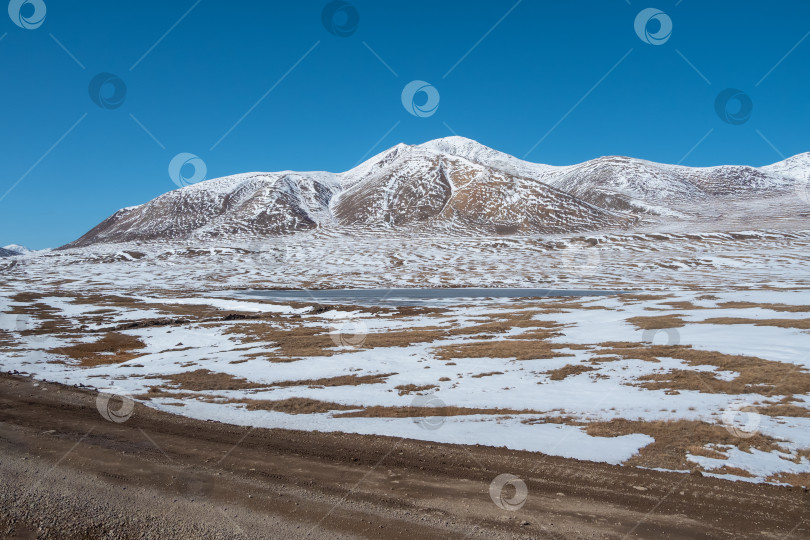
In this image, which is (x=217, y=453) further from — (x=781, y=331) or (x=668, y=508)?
(x=781, y=331)

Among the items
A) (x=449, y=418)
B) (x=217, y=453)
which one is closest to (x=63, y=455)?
(x=217, y=453)

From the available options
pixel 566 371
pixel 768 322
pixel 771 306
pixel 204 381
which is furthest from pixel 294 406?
pixel 771 306

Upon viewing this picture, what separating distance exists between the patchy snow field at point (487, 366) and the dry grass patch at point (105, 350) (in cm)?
26

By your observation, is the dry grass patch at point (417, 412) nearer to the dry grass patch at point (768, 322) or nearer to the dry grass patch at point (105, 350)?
the dry grass patch at point (105, 350)

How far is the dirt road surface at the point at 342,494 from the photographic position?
11.6 metres

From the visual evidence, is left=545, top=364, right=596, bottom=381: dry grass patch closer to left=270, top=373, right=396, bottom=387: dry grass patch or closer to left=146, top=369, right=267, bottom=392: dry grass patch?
left=270, top=373, right=396, bottom=387: dry grass patch

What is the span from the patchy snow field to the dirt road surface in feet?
5.93

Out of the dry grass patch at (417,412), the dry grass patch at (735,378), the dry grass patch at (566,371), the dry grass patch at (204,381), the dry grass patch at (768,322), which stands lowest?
the dry grass patch at (204,381)

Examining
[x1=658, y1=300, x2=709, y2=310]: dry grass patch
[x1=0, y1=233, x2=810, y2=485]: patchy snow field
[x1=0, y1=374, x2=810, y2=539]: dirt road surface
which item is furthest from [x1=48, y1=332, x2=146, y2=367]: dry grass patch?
[x1=658, y1=300, x2=709, y2=310]: dry grass patch

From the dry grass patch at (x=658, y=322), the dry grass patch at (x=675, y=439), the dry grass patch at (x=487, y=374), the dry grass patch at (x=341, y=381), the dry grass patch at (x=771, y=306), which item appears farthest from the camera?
the dry grass patch at (x=771, y=306)

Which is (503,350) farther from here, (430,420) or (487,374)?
(430,420)

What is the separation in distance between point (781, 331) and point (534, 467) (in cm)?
3380

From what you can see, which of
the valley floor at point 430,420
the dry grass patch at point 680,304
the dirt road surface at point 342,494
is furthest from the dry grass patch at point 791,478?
the dry grass patch at point 680,304

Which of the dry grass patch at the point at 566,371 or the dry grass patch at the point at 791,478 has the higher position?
the dry grass patch at the point at 566,371
